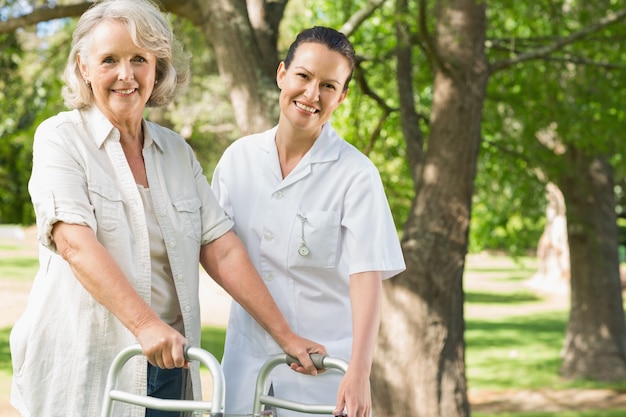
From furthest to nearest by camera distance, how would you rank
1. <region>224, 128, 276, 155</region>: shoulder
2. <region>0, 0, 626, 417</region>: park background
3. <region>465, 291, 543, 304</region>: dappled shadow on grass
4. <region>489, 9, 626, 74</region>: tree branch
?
<region>465, 291, 543, 304</region>: dappled shadow on grass
<region>489, 9, 626, 74</region>: tree branch
<region>0, 0, 626, 417</region>: park background
<region>224, 128, 276, 155</region>: shoulder

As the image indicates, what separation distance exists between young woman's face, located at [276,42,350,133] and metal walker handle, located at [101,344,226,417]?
31.4 inches

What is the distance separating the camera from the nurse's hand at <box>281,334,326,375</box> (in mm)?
2564

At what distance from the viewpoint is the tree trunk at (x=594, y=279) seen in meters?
12.8

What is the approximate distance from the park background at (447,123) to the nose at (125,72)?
373cm

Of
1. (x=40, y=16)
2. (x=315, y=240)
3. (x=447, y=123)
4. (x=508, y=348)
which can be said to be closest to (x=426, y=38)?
(x=447, y=123)

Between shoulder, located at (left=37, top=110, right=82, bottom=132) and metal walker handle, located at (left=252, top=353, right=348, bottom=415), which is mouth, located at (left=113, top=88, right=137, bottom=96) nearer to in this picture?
shoulder, located at (left=37, top=110, right=82, bottom=132)

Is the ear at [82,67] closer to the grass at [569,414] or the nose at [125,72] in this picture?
the nose at [125,72]

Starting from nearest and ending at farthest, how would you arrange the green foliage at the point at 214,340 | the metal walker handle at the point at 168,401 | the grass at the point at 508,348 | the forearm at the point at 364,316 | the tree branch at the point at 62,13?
the metal walker handle at the point at 168,401
the forearm at the point at 364,316
the tree branch at the point at 62,13
the green foliage at the point at 214,340
the grass at the point at 508,348

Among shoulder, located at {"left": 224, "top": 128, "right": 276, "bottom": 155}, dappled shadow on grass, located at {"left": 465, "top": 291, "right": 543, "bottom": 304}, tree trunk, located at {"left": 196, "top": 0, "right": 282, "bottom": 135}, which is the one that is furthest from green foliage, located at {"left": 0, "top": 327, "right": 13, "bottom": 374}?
dappled shadow on grass, located at {"left": 465, "top": 291, "right": 543, "bottom": 304}

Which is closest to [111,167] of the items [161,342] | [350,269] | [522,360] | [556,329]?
[161,342]

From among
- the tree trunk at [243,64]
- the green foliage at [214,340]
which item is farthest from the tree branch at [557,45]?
the green foliage at [214,340]

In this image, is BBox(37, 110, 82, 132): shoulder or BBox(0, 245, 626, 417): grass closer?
BBox(37, 110, 82, 132): shoulder

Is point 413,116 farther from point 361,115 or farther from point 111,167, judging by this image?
point 111,167

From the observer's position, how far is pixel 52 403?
93.0 inches
